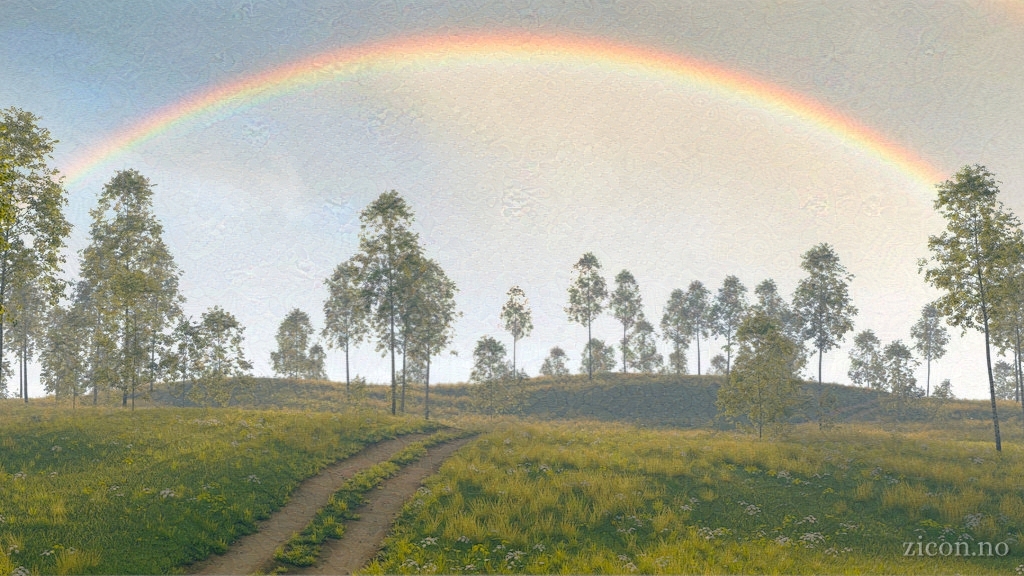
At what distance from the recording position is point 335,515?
19.7m

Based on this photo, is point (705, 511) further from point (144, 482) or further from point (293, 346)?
point (293, 346)

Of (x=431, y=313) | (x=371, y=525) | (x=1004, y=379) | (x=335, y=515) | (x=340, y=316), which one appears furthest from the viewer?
(x=1004, y=379)

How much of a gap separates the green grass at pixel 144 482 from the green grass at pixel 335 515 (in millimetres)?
1801

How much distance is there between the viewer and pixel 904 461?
29.7 meters

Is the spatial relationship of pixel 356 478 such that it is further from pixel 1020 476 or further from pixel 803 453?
pixel 1020 476

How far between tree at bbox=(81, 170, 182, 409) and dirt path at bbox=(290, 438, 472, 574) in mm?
25925

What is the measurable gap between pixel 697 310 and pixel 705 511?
89.7 meters

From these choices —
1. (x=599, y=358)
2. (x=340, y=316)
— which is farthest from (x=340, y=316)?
(x=599, y=358)

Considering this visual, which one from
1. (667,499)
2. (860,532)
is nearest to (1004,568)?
(860,532)

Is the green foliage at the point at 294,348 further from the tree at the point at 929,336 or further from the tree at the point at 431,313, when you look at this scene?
the tree at the point at 929,336

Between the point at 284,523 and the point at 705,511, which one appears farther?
the point at 705,511

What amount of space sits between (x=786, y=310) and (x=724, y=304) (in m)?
10.5

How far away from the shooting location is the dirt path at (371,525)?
16.0 metres

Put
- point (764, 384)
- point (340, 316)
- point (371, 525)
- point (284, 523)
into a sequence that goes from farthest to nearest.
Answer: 1. point (340, 316)
2. point (764, 384)
3. point (371, 525)
4. point (284, 523)
